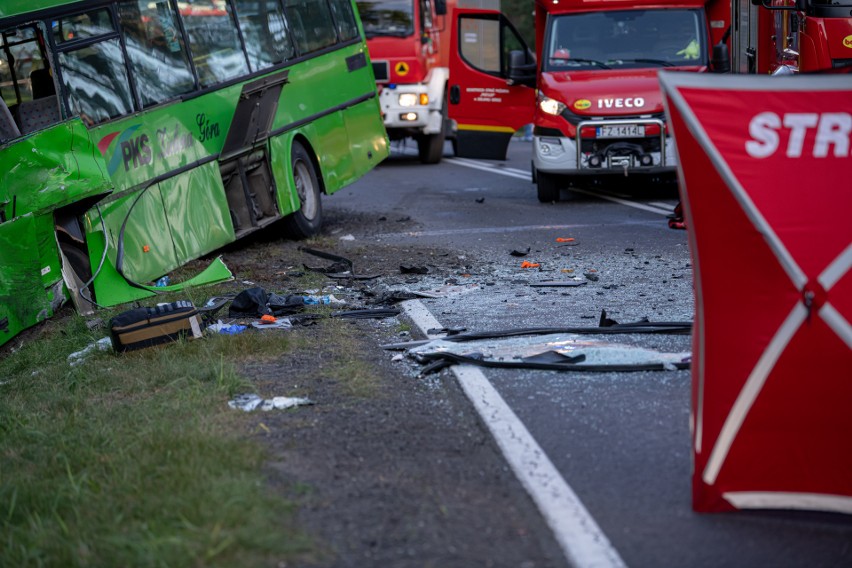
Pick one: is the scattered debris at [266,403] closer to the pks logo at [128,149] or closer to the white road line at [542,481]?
the white road line at [542,481]

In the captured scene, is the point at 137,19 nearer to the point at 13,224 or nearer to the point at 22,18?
the point at 22,18

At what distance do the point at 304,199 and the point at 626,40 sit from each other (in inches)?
192

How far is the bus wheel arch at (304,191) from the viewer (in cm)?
1247

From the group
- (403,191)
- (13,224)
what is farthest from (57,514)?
(403,191)

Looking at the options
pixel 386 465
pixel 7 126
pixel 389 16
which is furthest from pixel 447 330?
pixel 389 16

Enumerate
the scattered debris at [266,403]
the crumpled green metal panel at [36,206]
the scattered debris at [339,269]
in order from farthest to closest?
the scattered debris at [339,269]
the crumpled green metal panel at [36,206]
the scattered debris at [266,403]

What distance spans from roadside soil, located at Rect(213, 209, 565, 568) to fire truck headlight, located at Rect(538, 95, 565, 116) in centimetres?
729

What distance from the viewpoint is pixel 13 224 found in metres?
7.71

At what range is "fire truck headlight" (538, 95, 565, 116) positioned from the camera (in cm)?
1442

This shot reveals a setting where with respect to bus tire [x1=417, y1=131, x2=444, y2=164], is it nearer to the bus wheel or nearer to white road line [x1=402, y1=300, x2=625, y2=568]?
the bus wheel

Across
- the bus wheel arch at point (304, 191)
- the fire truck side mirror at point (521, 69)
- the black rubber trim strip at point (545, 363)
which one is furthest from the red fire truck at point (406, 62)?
the black rubber trim strip at point (545, 363)

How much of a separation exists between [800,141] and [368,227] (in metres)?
9.63

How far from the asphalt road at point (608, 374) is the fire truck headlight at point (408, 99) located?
3.48 metres

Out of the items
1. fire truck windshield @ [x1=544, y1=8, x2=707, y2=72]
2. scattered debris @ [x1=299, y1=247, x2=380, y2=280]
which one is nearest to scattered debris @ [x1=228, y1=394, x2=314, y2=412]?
scattered debris @ [x1=299, y1=247, x2=380, y2=280]
